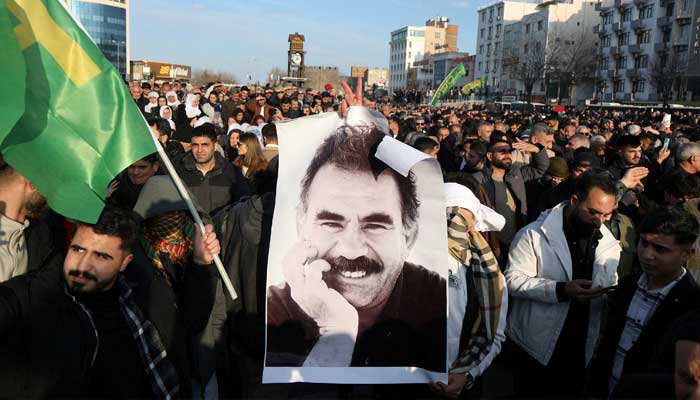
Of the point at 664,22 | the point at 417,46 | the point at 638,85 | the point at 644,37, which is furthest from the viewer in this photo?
the point at 417,46

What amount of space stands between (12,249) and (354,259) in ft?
4.94

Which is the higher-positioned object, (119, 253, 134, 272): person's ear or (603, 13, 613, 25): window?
(603, 13, 613, 25): window

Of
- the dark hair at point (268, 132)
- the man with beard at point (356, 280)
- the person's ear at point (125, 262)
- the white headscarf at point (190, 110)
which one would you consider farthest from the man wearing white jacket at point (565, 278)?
the white headscarf at point (190, 110)

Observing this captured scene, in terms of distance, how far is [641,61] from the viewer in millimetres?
70312

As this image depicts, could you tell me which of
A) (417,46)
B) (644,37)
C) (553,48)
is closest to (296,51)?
(553,48)

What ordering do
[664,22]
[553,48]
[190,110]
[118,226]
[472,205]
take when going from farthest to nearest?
[553,48]
[664,22]
[190,110]
[472,205]
[118,226]

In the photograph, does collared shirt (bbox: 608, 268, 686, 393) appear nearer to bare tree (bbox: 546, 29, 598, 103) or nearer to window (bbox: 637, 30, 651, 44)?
bare tree (bbox: 546, 29, 598, 103)

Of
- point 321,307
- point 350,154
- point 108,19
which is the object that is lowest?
point 321,307

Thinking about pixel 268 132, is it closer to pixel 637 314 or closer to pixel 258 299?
pixel 258 299

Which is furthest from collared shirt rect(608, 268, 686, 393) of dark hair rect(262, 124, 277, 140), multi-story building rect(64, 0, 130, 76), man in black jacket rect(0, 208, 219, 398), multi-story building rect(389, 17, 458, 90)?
multi-story building rect(389, 17, 458, 90)

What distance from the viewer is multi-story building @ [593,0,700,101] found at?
197ft

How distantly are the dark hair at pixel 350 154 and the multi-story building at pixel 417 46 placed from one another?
138810mm

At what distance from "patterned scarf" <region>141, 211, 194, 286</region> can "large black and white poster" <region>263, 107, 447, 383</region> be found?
30.3 inches

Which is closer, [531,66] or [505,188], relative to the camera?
[505,188]
